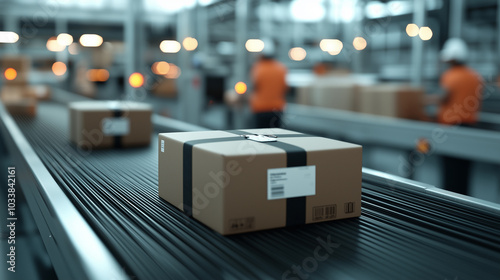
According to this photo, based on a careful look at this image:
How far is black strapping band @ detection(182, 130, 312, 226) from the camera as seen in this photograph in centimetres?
118

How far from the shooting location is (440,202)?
1470 millimetres

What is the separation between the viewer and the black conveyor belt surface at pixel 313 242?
962 millimetres

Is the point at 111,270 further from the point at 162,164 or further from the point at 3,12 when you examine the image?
the point at 3,12

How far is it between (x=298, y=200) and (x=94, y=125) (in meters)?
1.58

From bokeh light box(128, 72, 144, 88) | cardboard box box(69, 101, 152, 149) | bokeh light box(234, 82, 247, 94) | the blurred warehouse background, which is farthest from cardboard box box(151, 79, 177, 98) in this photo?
cardboard box box(69, 101, 152, 149)

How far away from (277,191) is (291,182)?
0.04 metres

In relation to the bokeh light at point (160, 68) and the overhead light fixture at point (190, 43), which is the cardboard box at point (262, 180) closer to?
the overhead light fixture at point (190, 43)

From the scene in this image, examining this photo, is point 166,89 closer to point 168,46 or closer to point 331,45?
point 168,46

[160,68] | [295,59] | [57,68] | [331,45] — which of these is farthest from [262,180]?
[295,59]

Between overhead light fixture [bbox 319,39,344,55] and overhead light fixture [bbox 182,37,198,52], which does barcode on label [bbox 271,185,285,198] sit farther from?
overhead light fixture [bbox 319,39,344,55]

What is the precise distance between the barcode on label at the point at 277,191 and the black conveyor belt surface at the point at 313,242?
3.5 inches

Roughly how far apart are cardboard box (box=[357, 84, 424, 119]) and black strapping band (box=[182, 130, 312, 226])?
328 cm

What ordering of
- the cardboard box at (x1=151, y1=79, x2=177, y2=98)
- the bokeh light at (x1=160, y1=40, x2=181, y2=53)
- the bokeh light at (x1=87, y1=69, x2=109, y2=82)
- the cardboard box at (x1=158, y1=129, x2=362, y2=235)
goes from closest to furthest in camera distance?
the cardboard box at (x1=158, y1=129, x2=362, y2=235) → the cardboard box at (x1=151, y1=79, x2=177, y2=98) → the bokeh light at (x1=160, y1=40, x2=181, y2=53) → the bokeh light at (x1=87, y1=69, x2=109, y2=82)

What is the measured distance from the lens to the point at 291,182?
46.3 inches
